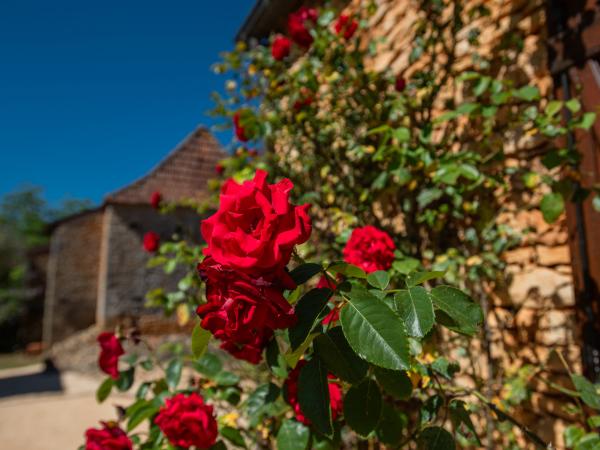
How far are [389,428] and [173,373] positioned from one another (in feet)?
3.06

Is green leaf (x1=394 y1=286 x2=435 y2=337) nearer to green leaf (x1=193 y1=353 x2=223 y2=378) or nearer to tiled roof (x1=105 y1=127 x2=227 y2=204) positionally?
green leaf (x1=193 y1=353 x2=223 y2=378)

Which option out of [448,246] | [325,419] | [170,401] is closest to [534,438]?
[325,419]

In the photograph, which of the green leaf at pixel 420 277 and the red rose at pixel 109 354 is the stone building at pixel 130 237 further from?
the green leaf at pixel 420 277

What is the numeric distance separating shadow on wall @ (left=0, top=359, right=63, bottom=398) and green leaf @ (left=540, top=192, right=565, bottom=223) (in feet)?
28.9

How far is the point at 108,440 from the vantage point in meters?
1.38

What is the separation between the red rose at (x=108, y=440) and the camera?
1376mm

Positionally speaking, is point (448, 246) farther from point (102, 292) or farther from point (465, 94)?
point (102, 292)

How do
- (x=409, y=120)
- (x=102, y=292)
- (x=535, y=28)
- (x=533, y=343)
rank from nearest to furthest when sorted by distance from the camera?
(x=533, y=343), (x=535, y=28), (x=409, y=120), (x=102, y=292)

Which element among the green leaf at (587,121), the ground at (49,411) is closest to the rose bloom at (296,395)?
the green leaf at (587,121)

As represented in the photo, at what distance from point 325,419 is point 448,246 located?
6.29ft

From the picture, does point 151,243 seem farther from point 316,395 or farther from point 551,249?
point 551,249

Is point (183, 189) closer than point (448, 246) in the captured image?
No

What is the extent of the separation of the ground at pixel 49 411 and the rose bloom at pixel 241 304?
4688 mm

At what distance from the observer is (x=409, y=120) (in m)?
2.63
